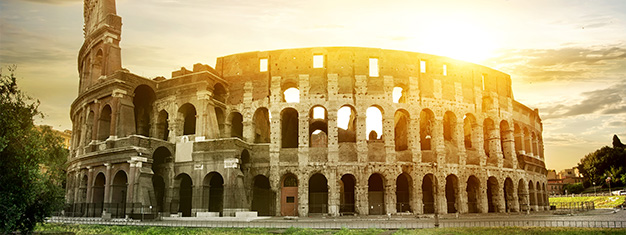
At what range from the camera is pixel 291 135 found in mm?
39625

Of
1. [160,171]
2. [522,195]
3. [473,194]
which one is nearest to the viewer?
[160,171]

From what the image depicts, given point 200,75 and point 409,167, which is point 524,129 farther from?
point 200,75

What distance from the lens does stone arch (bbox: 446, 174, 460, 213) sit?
3597 cm

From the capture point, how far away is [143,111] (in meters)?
A: 39.9

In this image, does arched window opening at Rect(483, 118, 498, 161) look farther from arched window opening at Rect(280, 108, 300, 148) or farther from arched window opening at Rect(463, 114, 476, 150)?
arched window opening at Rect(280, 108, 300, 148)

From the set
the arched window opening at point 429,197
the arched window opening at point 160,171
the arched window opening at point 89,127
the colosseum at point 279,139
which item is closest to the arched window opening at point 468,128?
the colosseum at point 279,139

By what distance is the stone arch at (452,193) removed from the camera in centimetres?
3597

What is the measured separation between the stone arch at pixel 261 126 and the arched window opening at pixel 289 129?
1362 mm

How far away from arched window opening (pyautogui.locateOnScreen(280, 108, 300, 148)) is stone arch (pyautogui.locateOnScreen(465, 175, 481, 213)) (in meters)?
14.8

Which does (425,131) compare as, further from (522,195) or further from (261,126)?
(261,126)

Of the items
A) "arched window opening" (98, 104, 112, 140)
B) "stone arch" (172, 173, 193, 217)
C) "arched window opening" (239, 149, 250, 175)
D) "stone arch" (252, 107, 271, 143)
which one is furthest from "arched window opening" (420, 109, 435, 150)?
"arched window opening" (98, 104, 112, 140)

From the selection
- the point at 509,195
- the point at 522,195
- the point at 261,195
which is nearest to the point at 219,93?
the point at 261,195

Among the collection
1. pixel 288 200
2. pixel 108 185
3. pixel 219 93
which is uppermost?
pixel 219 93

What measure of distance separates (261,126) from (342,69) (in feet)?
26.2
